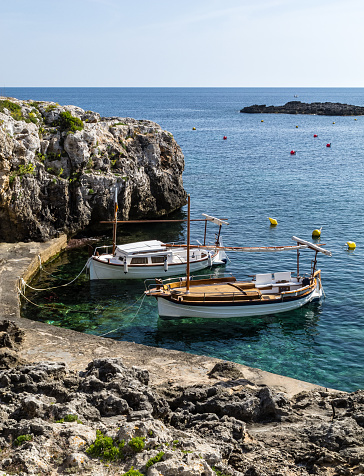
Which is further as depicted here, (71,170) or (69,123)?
(69,123)

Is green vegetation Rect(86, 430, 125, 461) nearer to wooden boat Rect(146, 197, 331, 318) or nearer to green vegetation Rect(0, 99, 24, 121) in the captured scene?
wooden boat Rect(146, 197, 331, 318)

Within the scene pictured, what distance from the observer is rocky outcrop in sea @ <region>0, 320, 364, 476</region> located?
12031 millimetres

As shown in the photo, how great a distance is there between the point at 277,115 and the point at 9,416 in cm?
19301

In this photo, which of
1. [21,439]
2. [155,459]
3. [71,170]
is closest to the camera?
[155,459]

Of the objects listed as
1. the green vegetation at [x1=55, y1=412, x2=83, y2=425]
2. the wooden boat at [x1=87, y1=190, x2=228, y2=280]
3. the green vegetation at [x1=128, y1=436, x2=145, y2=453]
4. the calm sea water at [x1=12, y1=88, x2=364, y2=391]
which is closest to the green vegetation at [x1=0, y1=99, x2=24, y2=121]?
the calm sea water at [x1=12, y1=88, x2=364, y2=391]

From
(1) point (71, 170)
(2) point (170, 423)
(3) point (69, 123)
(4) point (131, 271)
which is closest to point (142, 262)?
(4) point (131, 271)

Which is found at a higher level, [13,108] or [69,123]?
[13,108]

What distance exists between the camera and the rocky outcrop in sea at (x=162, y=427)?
12.0 meters

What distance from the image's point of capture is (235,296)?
30938 mm

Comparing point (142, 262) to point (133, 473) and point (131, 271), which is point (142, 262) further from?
point (133, 473)

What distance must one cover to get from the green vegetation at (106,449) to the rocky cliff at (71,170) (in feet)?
93.4

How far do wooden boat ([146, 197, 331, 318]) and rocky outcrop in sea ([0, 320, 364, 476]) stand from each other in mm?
11844

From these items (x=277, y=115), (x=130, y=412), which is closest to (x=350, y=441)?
(x=130, y=412)

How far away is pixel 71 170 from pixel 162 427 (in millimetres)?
33095
